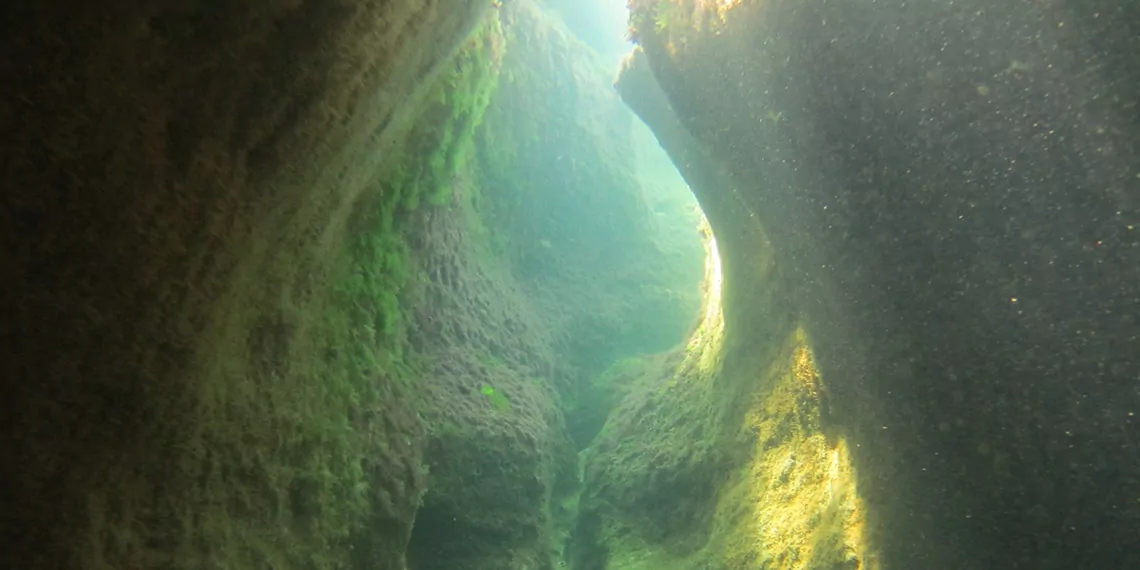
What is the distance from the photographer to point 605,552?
6961 mm

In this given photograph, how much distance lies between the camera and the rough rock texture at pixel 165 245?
5.45 feet

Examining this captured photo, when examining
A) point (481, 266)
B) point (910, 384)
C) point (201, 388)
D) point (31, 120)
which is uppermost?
point (481, 266)

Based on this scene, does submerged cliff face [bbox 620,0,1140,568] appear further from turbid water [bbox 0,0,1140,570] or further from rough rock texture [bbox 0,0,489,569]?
rough rock texture [bbox 0,0,489,569]

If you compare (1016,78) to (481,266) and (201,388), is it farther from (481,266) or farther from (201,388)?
(481,266)

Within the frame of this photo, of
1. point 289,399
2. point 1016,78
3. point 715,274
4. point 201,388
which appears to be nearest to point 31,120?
point 201,388

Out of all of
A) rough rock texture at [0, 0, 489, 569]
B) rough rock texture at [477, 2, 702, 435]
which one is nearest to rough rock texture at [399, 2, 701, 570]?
rough rock texture at [477, 2, 702, 435]

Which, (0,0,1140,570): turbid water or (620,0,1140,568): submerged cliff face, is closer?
(0,0,1140,570): turbid water

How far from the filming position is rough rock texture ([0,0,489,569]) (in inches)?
65.4

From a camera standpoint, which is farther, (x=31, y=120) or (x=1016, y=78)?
(x=1016, y=78)

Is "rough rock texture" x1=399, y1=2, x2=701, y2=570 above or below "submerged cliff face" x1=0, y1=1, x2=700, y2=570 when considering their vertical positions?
above

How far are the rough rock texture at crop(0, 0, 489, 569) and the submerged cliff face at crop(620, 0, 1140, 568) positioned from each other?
7.74 ft

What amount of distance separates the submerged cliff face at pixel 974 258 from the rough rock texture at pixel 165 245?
92.8 inches

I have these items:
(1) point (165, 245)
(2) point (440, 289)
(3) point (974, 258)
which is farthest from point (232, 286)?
(2) point (440, 289)

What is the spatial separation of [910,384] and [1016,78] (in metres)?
1.60
